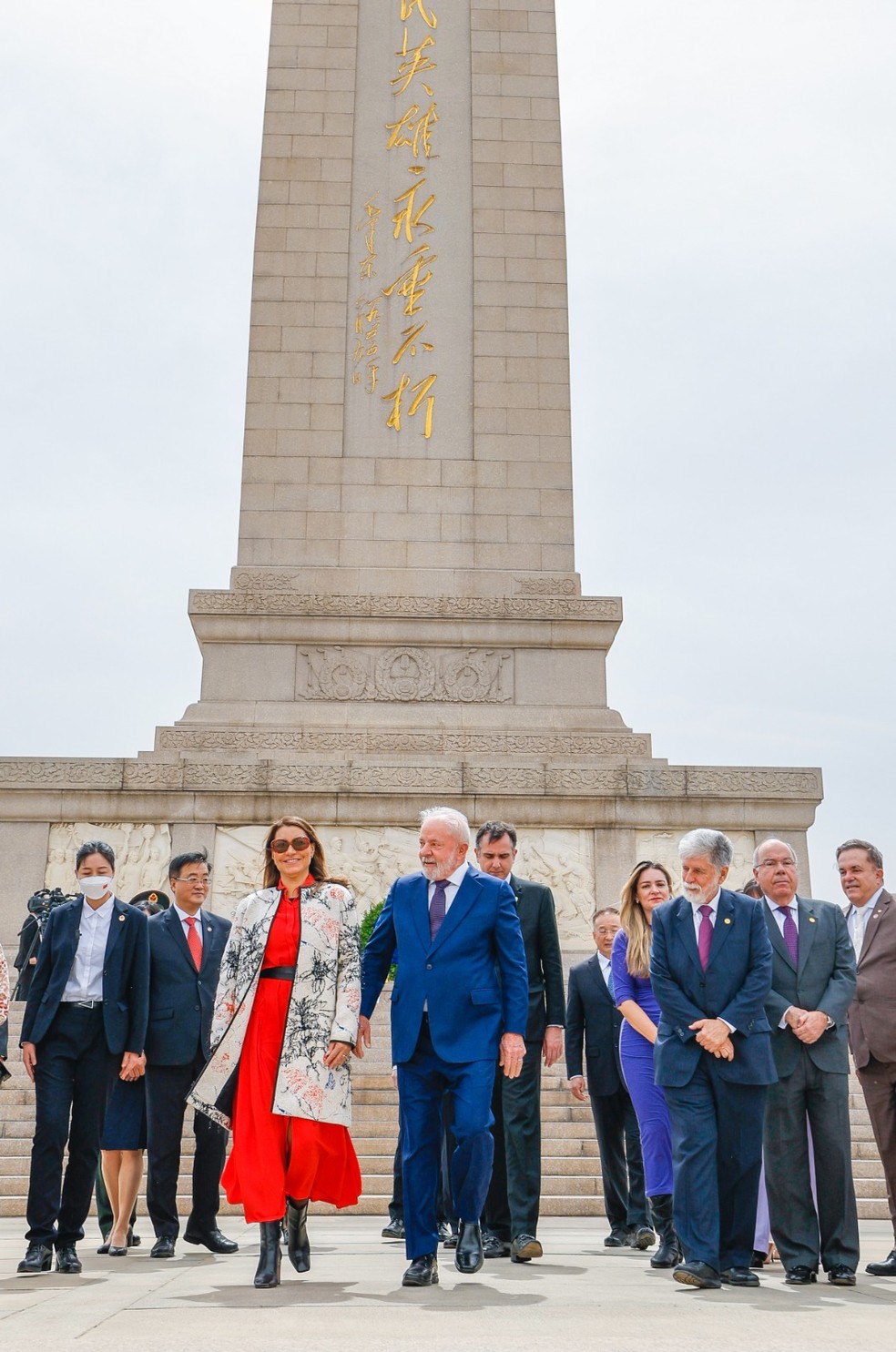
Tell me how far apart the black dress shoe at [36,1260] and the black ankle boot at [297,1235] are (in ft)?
2.83

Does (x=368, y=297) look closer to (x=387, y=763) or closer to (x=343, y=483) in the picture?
(x=343, y=483)

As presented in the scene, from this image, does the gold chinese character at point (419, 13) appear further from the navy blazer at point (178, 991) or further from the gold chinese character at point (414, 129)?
the navy blazer at point (178, 991)

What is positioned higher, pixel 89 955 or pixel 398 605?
pixel 398 605

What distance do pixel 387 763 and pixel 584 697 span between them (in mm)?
2421

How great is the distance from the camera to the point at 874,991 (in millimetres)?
5426

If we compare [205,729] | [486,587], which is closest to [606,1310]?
[205,729]

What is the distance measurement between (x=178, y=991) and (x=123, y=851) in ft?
20.6

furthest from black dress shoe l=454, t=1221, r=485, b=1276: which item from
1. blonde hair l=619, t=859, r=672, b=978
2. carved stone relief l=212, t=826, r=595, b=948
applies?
carved stone relief l=212, t=826, r=595, b=948

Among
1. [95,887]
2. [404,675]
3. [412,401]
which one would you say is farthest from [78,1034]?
[412,401]

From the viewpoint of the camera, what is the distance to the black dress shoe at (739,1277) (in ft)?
14.8

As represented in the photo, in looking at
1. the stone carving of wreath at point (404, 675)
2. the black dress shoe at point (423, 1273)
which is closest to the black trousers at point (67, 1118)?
the black dress shoe at point (423, 1273)

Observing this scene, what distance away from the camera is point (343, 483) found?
14.8m

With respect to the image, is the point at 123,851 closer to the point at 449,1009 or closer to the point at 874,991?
the point at 449,1009

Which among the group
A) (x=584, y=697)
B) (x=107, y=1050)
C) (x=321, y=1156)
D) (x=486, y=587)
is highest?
(x=486, y=587)
